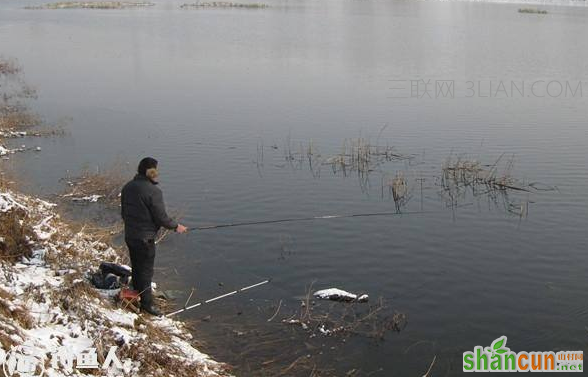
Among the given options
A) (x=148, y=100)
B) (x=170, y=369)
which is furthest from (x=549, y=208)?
(x=148, y=100)

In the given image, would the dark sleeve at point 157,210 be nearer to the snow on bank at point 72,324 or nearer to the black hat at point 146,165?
the black hat at point 146,165

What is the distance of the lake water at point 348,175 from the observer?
11133 mm

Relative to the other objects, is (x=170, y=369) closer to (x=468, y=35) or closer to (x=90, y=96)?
(x=90, y=96)

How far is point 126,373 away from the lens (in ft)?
25.6

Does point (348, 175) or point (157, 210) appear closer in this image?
point (157, 210)

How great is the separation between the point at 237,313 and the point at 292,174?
890 cm

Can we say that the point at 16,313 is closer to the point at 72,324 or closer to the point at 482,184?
the point at 72,324

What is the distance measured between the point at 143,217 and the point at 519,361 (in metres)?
6.12

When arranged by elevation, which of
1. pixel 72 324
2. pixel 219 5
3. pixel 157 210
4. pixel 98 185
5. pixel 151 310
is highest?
pixel 219 5

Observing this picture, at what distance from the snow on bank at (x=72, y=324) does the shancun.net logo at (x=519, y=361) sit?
3849 millimetres

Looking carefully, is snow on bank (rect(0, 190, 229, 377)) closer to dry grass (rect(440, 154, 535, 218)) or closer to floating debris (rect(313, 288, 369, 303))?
floating debris (rect(313, 288, 369, 303))

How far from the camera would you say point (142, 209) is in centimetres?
966

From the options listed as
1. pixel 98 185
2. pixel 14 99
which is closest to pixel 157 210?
pixel 98 185

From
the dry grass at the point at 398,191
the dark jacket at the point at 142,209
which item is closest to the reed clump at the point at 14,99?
the dry grass at the point at 398,191
